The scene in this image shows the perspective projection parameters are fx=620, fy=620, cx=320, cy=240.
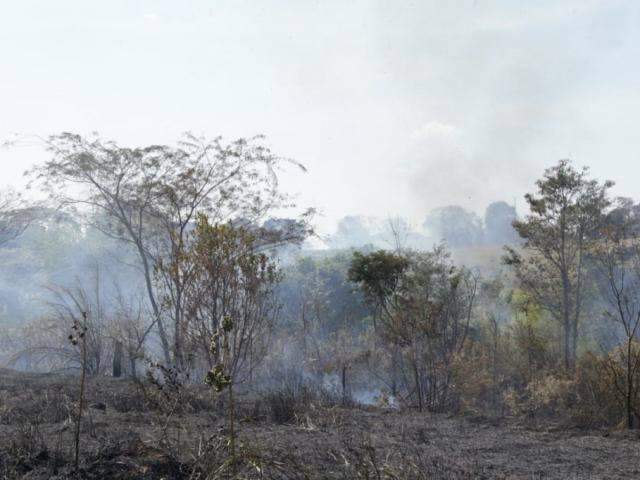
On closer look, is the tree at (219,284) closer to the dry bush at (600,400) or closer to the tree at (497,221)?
the dry bush at (600,400)

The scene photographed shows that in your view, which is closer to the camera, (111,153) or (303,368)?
(111,153)

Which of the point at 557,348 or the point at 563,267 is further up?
the point at 563,267

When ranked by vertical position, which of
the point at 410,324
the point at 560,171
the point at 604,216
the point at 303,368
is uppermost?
the point at 560,171

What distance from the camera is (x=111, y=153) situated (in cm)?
1828

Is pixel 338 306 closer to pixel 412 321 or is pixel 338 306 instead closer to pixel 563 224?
pixel 563 224

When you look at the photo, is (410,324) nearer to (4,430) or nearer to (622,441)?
(622,441)

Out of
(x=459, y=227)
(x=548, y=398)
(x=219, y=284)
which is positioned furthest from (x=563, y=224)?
(x=459, y=227)

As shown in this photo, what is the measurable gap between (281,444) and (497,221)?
361 feet

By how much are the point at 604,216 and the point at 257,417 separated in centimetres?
2143

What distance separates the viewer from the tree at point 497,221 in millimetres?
105625

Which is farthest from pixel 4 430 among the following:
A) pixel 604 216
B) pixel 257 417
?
pixel 604 216

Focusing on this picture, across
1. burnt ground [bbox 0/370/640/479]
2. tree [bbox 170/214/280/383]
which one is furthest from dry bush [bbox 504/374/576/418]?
tree [bbox 170/214/280/383]

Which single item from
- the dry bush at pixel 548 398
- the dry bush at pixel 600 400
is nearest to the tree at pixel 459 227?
the dry bush at pixel 548 398

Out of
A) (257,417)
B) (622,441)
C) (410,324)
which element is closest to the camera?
(622,441)
